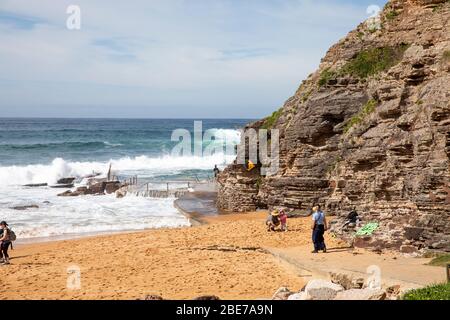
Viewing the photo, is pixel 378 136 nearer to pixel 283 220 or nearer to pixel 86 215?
pixel 283 220

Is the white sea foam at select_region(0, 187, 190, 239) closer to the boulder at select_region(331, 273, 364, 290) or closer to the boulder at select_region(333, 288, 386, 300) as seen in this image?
the boulder at select_region(331, 273, 364, 290)

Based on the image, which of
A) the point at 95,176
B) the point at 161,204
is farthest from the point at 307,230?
the point at 95,176

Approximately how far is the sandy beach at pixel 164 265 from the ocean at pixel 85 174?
3719mm

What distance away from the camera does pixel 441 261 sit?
13312 mm

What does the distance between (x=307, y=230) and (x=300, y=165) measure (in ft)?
13.3

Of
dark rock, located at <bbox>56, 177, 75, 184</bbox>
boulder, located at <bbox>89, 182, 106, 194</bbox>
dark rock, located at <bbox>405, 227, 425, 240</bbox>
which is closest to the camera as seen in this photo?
dark rock, located at <bbox>405, 227, 425, 240</bbox>

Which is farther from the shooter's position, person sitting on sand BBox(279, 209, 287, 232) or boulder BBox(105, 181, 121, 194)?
boulder BBox(105, 181, 121, 194)

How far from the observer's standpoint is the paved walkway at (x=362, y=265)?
12.0m

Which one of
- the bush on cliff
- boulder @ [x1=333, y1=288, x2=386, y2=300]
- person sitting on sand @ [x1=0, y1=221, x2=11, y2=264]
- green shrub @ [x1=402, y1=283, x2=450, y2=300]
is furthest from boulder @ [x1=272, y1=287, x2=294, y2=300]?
the bush on cliff

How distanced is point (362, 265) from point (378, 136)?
5.37 metres

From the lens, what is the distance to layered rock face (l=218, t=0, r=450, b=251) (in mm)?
14867

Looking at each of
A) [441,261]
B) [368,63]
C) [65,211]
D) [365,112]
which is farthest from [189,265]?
[65,211]

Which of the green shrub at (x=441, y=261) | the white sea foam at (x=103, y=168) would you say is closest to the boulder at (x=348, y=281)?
the green shrub at (x=441, y=261)

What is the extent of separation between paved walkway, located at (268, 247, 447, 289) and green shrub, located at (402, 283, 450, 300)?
1628 mm
